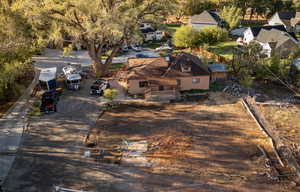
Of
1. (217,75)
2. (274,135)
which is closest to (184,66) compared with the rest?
(217,75)

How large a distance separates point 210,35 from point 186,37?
5679 millimetres

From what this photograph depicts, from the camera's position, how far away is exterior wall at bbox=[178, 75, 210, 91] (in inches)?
1120

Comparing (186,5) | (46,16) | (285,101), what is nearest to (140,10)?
(46,16)

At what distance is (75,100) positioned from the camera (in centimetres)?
2728

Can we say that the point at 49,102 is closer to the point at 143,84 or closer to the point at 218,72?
the point at 143,84

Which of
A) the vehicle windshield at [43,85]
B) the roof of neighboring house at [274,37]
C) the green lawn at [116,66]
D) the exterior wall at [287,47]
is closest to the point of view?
the vehicle windshield at [43,85]

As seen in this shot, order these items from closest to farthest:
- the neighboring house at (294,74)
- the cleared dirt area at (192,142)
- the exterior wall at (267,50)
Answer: the cleared dirt area at (192,142) → the neighboring house at (294,74) → the exterior wall at (267,50)

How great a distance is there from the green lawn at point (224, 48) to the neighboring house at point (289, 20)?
15294 millimetres

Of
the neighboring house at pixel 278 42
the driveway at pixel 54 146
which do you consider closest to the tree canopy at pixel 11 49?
the driveway at pixel 54 146

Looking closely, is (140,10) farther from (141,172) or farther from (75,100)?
(141,172)

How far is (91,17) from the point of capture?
94.4 feet

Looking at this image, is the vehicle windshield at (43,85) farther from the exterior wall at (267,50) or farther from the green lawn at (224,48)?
the green lawn at (224,48)

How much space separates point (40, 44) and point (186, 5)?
43709mm

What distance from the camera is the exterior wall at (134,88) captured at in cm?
2814
